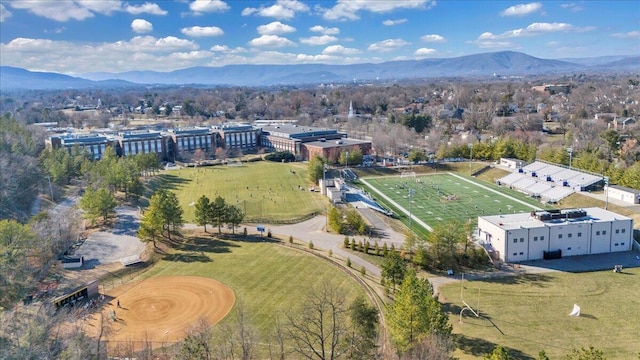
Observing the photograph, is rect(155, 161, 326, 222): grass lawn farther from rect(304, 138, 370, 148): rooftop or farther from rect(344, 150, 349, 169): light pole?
rect(344, 150, 349, 169): light pole

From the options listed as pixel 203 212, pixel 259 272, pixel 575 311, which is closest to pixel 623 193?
pixel 575 311

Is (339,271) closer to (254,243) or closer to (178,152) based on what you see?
(254,243)

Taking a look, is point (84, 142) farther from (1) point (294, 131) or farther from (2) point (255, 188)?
(1) point (294, 131)

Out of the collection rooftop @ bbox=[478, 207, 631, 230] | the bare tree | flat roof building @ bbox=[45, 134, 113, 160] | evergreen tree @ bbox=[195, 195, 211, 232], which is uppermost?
flat roof building @ bbox=[45, 134, 113, 160]

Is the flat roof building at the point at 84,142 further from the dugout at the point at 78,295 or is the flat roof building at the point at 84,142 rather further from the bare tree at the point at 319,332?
the bare tree at the point at 319,332

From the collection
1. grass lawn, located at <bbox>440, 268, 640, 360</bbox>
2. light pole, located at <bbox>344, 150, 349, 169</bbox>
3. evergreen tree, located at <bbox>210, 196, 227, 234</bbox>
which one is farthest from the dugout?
light pole, located at <bbox>344, 150, 349, 169</bbox>

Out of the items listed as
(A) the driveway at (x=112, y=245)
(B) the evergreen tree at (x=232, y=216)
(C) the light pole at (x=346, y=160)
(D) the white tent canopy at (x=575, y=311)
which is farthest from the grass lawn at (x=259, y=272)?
(C) the light pole at (x=346, y=160)

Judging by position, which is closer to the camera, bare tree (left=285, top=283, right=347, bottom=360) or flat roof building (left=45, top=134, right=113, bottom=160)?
bare tree (left=285, top=283, right=347, bottom=360)
